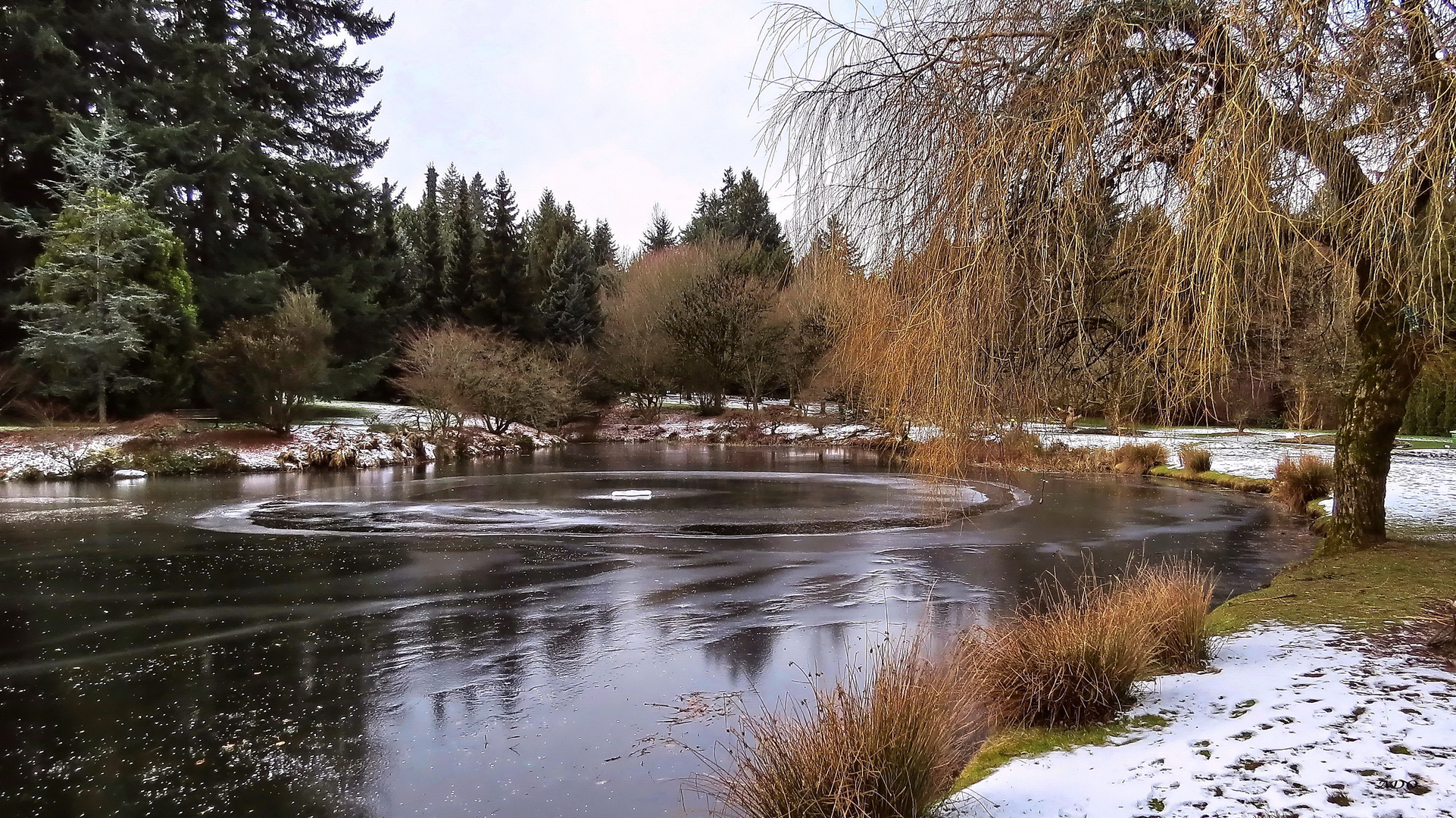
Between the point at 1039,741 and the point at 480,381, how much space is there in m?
30.7

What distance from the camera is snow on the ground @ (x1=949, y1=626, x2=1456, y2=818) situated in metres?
3.06

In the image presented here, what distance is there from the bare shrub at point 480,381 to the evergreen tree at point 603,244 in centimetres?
2763

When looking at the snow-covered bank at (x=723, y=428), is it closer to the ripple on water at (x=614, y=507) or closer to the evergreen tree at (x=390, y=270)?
the evergreen tree at (x=390, y=270)

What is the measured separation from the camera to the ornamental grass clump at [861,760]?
124 inches

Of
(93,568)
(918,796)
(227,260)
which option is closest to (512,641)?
(918,796)

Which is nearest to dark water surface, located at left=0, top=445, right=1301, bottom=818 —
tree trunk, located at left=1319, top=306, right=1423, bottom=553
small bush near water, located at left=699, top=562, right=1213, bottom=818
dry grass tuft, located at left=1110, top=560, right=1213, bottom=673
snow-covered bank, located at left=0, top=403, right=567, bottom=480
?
small bush near water, located at left=699, top=562, right=1213, bottom=818

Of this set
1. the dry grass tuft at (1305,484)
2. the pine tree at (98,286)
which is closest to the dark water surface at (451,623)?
the dry grass tuft at (1305,484)

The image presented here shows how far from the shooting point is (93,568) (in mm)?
9602

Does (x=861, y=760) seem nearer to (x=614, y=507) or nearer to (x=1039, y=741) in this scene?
(x=1039, y=741)

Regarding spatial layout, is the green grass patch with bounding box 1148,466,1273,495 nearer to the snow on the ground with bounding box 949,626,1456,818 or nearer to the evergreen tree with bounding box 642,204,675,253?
the snow on the ground with bounding box 949,626,1456,818

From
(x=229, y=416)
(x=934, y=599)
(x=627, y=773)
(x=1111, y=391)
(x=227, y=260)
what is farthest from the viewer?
(x=227, y=260)

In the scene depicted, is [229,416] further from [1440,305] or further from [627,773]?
[1440,305]

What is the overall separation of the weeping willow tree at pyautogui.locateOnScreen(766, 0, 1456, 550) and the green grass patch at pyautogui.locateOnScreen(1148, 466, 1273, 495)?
14427 millimetres

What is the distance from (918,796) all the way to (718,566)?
692 centimetres
